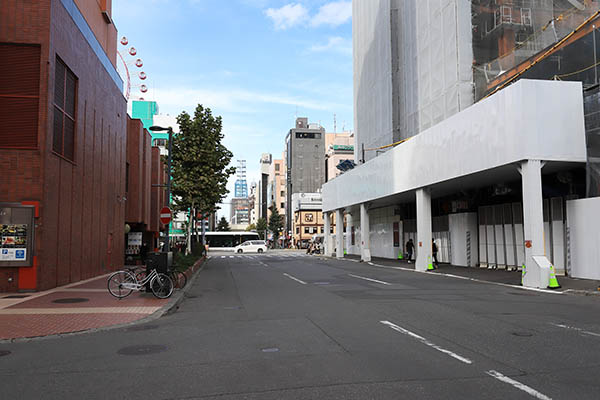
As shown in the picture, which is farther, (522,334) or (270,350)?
(522,334)

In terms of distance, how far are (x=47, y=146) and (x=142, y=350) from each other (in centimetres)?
1094

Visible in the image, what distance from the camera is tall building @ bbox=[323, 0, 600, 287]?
58.3 feet

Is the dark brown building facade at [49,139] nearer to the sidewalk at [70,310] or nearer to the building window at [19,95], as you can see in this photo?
the building window at [19,95]

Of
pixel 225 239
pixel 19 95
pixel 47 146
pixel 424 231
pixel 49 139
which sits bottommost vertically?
pixel 225 239

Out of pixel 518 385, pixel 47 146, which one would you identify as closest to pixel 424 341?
pixel 518 385

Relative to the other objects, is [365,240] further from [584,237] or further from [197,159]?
[584,237]

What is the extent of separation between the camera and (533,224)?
17281 mm

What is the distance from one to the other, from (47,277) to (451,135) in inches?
709

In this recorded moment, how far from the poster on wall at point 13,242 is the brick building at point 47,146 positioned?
0.09 feet

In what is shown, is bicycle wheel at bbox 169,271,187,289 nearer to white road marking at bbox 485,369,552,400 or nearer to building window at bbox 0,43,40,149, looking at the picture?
building window at bbox 0,43,40,149

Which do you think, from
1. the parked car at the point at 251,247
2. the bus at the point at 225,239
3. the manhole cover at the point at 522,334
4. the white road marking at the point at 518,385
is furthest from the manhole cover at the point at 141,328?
the bus at the point at 225,239

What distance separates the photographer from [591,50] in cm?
1936

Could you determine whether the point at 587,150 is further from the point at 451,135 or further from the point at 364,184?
the point at 364,184

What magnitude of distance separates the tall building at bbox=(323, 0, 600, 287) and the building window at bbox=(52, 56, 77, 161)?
54.3ft
